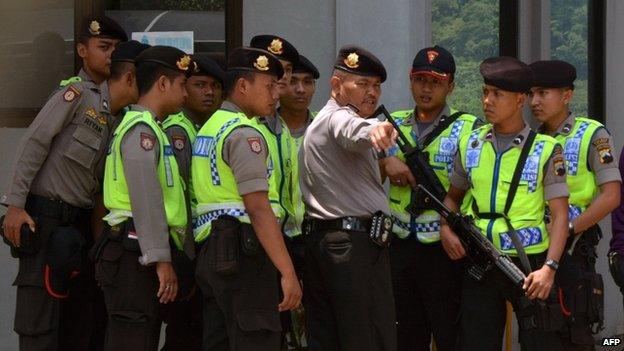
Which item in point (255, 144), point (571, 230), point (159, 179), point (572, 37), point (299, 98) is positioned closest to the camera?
point (255, 144)

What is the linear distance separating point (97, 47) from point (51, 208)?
0.94m

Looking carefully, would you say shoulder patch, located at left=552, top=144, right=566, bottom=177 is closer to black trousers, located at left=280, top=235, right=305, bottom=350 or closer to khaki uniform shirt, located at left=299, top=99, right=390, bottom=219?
khaki uniform shirt, located at left=299, top=99, right=390, bottom=219

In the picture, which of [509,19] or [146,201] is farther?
[509,19]

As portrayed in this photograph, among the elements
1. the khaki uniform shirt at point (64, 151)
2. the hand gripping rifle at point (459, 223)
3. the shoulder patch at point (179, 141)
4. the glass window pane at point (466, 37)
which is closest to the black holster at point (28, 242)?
the khaki uniform shirt at point (64, 151)

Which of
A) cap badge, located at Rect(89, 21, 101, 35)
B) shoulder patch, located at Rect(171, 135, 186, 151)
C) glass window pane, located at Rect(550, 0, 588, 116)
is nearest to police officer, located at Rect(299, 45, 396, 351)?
shoulder patch, located at Rect(171, 135, 186, 151)

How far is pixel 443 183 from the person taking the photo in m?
7.12

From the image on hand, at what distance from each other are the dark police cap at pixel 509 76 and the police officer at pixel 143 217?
1531 millimetres

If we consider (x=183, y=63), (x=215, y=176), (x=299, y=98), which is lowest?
(x=215, y=176)

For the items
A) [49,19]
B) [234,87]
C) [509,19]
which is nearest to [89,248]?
[234,87]

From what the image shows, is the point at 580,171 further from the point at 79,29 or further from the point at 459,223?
the point at 79,29

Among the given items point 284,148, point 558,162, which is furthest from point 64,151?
point 558,162

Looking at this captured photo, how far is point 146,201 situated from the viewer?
6.24 m

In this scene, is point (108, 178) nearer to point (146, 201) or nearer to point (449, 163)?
point (146, 201)

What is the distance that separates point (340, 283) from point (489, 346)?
0.83m
